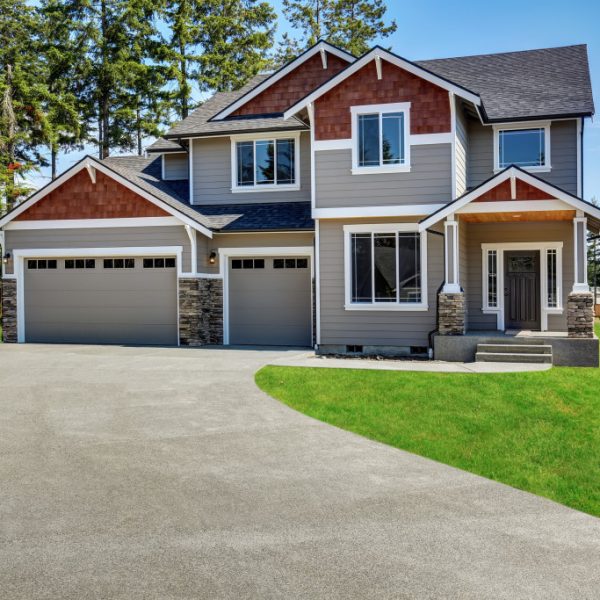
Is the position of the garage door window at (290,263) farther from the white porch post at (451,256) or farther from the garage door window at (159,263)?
the white porch post at (451,256)

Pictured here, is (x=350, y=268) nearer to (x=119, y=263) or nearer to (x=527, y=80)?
(x=119, y=263)

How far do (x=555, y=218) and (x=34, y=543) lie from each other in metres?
13.9

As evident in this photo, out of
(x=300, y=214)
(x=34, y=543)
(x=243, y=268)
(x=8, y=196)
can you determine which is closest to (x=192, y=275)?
(x=243, y=268)

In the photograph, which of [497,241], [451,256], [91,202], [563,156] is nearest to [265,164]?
[91,202]

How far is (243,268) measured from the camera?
18.1 meters

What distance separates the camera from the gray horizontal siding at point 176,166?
20734mm

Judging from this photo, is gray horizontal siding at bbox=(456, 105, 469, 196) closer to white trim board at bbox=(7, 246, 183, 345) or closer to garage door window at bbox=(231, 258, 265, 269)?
garage door window at bbox=(231, 258, 265, 269)

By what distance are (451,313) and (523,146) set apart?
5261 mm

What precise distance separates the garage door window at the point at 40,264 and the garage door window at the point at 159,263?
9.43 ft

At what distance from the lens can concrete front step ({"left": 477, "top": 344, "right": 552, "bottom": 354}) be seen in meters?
13.8

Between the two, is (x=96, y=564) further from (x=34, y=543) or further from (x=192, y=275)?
(x=192, y=275)

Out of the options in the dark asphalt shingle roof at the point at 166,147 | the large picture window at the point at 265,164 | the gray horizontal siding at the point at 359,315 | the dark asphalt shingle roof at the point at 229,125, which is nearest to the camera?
the gray horizontal siding at the point at 359,315

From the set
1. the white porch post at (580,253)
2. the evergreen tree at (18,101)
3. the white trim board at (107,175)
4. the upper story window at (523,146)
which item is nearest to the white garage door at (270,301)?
the white trim board at (107,175)

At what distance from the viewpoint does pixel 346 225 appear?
16094mm
